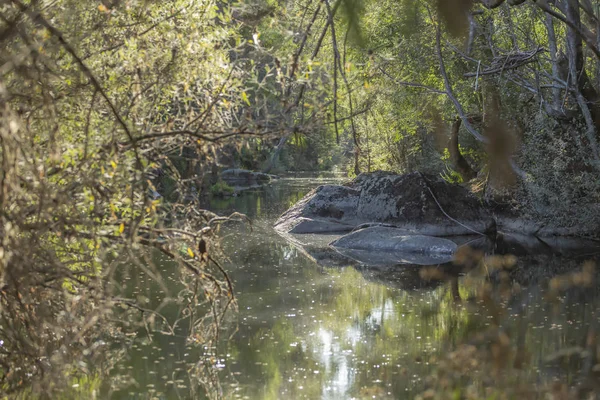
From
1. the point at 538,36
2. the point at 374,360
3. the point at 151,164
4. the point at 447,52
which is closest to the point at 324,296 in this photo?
the point at 374,360

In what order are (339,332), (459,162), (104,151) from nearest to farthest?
1. (104,151)
2. (339,332)
3. (459,162)

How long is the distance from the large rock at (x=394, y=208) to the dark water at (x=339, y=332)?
385 cm

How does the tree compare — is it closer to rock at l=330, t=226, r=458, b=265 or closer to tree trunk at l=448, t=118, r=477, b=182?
rock at l=330, t=226, r=458, b=265

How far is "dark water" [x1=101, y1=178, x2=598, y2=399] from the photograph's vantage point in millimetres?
6863

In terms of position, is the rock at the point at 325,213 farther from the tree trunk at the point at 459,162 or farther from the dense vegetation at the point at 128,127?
the dense vegetation at the point at 128,127

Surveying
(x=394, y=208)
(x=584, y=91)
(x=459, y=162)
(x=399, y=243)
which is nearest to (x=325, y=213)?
(x=394, y=208)

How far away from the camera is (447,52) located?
56.8 feet

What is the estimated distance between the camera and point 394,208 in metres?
17.5

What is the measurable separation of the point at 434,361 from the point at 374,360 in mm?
563

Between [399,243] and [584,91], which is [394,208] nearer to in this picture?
[399,243]

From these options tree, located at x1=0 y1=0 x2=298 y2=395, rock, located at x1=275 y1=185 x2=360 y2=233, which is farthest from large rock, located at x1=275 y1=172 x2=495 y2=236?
tree, located at x1=0 y1=0 x2=298 y2=395

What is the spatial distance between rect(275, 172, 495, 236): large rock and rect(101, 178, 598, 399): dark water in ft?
12.6

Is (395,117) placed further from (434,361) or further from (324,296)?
(434,361)

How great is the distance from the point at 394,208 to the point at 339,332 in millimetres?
8990
